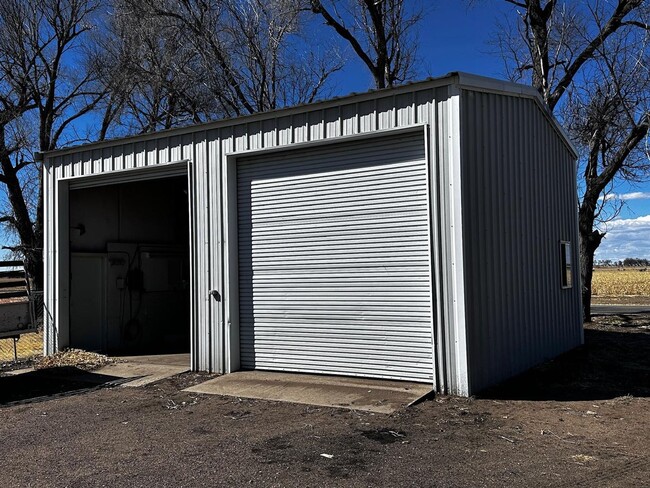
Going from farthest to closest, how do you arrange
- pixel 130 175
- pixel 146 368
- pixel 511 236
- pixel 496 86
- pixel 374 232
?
pixel 130 175 < pixel 146 368 < pixel 511 236 < pixel 374 232 < pixel 496 86

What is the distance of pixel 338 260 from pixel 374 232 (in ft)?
2.33

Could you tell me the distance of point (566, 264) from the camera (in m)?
11.1

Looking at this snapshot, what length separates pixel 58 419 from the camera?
7004 mm

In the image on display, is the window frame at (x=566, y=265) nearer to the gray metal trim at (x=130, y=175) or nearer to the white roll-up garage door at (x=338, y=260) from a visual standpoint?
the white roll-up garage door at (x=338, y=260)

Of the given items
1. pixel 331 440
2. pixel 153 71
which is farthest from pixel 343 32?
pixel 331 440

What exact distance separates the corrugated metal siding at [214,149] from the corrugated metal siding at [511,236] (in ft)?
3.69

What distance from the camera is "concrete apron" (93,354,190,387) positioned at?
30.9ft

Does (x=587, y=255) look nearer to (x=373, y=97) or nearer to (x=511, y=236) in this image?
(x=511, y=236)

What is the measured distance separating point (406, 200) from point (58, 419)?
5.12 meters

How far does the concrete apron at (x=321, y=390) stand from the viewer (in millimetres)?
7137

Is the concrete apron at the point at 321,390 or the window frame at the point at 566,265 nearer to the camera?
the concrete apron at the point at 321,390

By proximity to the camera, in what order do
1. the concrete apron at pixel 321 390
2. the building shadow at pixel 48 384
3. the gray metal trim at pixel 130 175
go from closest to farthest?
1. the concrete apron at pixel 321 390
2. the building shadow at pixel 48 384
3. the gray metal trim at pixel 130 175

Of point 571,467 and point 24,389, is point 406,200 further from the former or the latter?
point 24,389

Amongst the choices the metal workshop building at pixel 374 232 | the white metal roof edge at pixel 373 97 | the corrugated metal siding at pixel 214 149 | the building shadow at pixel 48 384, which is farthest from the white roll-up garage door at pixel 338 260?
the building shadow at pixel 48 384
